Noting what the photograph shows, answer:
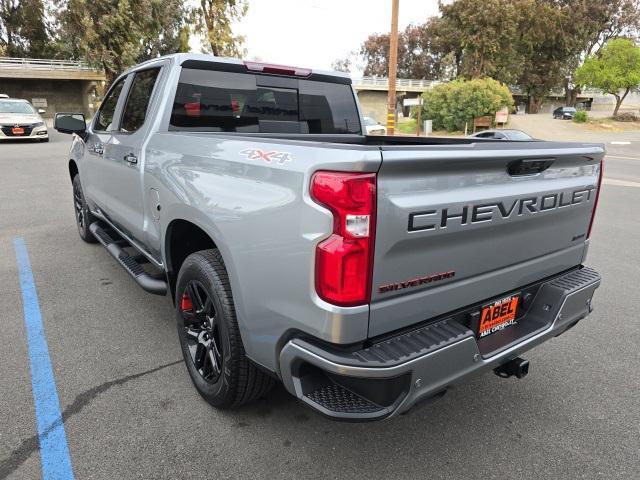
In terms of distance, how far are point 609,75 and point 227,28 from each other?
29107 mm

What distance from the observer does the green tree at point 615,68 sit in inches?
1421

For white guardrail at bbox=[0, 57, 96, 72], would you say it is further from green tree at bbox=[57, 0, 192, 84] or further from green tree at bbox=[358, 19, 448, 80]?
green tree at bbox=[358, 19, 448, 80]

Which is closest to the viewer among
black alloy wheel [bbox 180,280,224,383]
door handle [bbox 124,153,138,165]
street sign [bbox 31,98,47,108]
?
black alloy wheel [bbox 180,280,224,383]

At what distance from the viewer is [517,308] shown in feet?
8.21

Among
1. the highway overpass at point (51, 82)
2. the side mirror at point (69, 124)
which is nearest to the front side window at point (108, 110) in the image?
the side mirror at point (69, 124)

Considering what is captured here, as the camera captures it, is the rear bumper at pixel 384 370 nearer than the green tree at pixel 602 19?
Yes

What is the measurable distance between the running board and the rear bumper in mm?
1599

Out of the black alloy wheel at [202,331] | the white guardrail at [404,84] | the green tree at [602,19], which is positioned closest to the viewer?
the black alloy wheel at [202,331]

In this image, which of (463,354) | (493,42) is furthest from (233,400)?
(493,42)

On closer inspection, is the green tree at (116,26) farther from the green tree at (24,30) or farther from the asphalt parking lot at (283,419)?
the asphalt parking lot at (283,419)

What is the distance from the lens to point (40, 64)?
140 feet

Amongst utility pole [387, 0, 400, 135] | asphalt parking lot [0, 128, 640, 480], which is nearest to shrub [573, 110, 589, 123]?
utility pole [387, 0, 400, 135]

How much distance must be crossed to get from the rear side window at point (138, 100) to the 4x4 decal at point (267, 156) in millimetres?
1660

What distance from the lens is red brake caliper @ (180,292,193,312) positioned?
2809 millimetres
